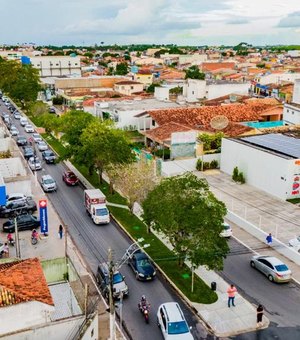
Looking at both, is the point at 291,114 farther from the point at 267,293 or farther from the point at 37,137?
the point at 267,293

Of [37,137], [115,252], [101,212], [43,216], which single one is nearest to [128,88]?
[37,137]

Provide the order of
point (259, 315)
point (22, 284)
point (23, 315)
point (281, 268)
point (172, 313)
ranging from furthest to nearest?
point (281, 268), point (259, 315), point (172, 313), point (22, 284), point (23, 315)

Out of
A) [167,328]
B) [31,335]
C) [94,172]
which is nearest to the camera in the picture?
[31,335]

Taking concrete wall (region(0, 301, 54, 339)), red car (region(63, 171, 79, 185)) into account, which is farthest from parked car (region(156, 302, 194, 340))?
red car (region(63, 171, 79, 185))

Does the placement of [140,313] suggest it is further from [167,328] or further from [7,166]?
[7,166]

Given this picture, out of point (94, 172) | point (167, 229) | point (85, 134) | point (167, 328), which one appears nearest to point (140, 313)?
point (167, 328)

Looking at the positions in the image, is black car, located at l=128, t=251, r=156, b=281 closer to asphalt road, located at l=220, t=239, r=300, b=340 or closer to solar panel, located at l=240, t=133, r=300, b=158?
asphalt road, located at l=220, t=239, r=300, b=340
